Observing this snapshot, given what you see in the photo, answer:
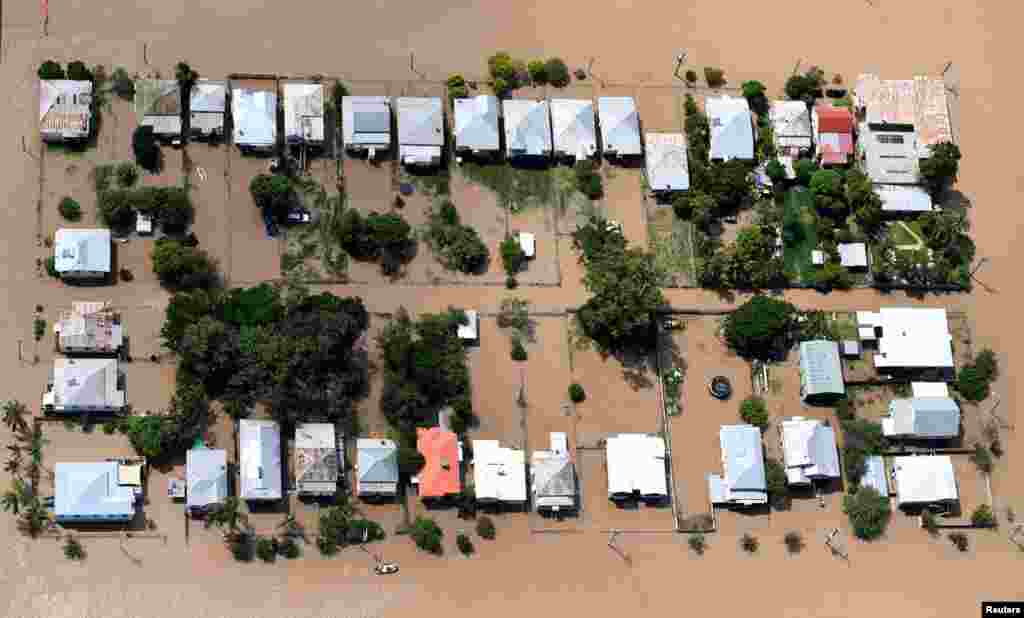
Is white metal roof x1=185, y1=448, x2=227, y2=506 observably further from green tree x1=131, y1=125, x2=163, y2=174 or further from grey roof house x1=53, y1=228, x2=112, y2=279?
green tree x1=131, y1=125, x2=163, y2=174

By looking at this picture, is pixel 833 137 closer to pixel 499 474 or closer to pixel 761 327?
pixel 761 327

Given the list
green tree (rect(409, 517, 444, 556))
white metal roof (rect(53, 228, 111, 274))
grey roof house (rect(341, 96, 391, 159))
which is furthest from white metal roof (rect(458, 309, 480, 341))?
white metal roof (rect(53, 228, 111, 274))

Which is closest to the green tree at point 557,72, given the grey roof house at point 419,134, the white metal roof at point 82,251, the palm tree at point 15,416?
the grey roof house at point 419,134

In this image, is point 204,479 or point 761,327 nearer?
point 204,479

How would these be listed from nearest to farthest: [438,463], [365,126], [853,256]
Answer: [438,463] → [365,126] → [853,256]

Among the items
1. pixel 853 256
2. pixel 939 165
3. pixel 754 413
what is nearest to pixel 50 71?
pixel 754 413

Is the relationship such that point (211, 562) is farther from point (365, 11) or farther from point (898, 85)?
point (898, 85)
